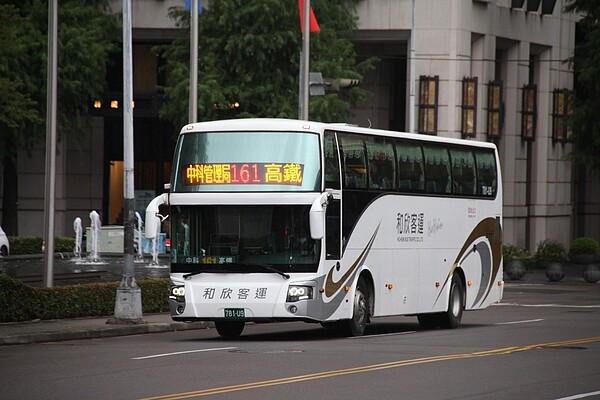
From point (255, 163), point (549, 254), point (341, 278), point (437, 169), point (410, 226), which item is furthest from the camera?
point (549, 254)

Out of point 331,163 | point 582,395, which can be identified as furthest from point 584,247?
point 582,395

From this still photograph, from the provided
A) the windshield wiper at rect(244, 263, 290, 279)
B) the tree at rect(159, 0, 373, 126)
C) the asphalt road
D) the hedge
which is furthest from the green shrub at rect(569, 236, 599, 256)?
the windshield wiper at rect(244, 263, 290, 279)

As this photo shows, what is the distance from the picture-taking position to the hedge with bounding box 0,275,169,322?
2506 centimetres

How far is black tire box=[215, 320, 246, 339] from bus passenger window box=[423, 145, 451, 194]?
181 inches

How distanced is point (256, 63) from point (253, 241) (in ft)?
95.5

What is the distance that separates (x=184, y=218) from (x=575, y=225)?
5645cm

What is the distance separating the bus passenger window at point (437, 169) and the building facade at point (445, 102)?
27713 mm

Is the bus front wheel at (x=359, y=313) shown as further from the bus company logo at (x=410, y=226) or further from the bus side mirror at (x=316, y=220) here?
the bus side mirror at (x=316, y=220)

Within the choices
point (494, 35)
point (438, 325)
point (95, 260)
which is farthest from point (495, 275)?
point (494, 35)

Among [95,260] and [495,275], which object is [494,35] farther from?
[495,275]

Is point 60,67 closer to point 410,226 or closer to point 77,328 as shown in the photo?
point 410,226

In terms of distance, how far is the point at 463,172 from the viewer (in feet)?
90.8

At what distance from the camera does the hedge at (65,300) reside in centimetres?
2506

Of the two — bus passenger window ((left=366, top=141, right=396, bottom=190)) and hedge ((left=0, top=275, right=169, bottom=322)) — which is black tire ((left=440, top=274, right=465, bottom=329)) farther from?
hedge ((left=0, top=275, right=169, bottom=322))
